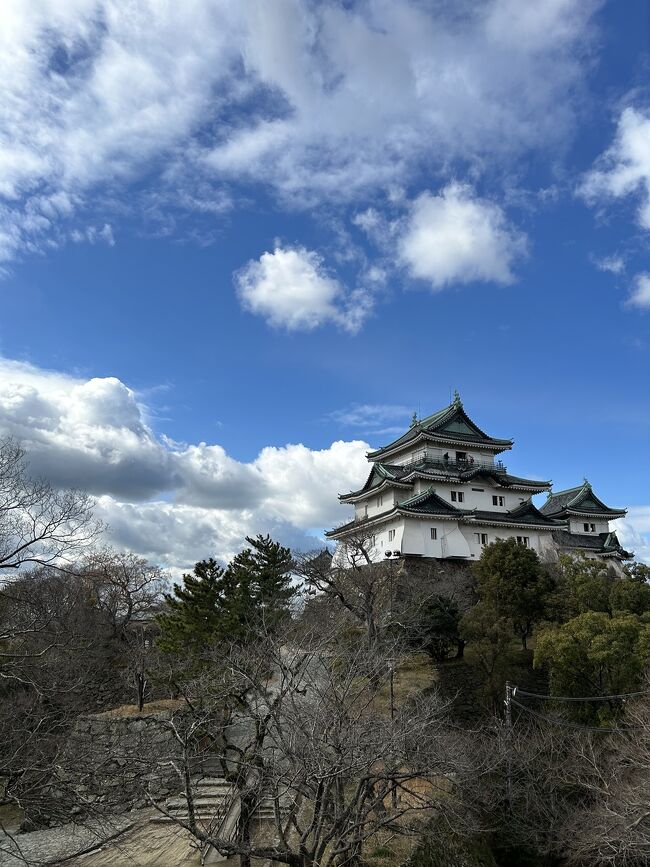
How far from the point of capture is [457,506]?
35.6 meters

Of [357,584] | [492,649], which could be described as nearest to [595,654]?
[492,649]

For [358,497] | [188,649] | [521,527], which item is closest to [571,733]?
[188,649]

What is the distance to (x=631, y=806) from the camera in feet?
42.8

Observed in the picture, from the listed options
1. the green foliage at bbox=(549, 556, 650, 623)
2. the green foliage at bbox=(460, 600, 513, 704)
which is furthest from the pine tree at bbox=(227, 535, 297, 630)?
the green foliage at bbox=(549, 556, 650, 623)

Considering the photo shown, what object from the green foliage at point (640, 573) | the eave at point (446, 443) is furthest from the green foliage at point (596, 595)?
the eave at point (446, 443)

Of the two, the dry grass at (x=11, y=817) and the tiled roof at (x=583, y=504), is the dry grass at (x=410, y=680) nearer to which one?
the dry grass at (x=11, y=817)

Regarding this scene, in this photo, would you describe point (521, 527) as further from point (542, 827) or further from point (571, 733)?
point (542, 827)

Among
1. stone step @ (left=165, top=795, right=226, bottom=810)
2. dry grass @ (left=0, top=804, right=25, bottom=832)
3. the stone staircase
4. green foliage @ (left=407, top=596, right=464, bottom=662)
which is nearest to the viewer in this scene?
the stone staircase

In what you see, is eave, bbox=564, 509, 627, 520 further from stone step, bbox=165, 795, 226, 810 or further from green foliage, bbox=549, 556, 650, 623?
stone step, bbox=165, 795, 226, 810

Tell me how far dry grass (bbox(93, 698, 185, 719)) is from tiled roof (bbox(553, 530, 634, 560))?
2429 cm

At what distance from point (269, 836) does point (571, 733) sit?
9.59 m

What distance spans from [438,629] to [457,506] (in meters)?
11.7

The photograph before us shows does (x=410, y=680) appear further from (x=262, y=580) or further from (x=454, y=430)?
(x=454, y=430)

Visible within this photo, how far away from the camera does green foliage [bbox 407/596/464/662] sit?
81.2 ft
